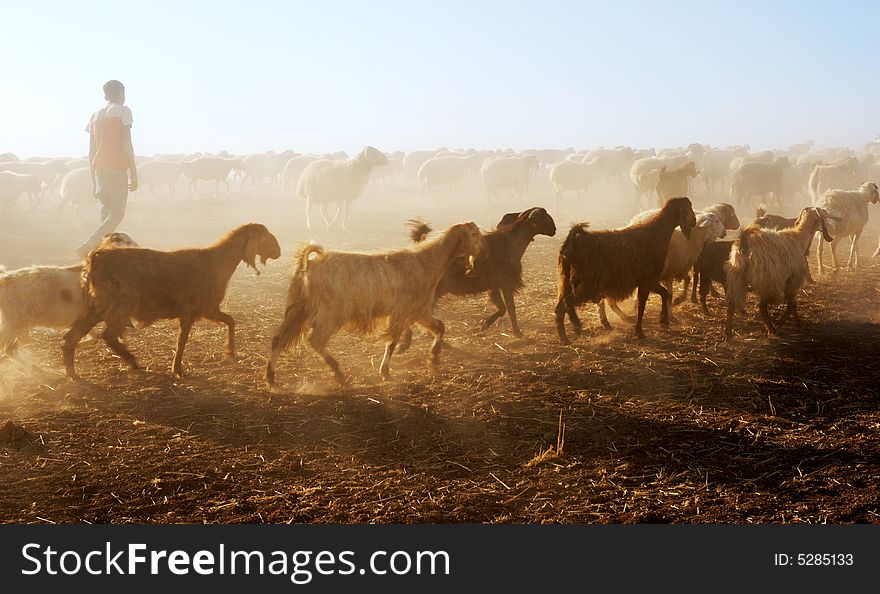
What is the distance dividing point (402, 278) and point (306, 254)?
40.0 inches

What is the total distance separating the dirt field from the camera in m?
4.88

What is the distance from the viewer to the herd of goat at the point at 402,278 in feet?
24.2

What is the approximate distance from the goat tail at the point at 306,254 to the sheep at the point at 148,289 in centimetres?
134

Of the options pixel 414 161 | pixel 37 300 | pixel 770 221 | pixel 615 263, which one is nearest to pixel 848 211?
pixel 770 221

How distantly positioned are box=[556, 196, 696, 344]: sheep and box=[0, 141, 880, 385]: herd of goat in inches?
0.6

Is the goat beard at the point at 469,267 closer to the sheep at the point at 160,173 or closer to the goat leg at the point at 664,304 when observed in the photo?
the goat leg at the point at 664,304

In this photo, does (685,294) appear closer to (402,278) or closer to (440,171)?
(402,278)

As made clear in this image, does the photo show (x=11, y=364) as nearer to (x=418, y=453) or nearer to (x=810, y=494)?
(x=418, y=453)

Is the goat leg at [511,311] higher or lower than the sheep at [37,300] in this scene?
lower

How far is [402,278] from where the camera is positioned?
7719 mm

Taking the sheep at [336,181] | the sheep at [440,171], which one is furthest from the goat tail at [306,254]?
the sheep at [440,171]

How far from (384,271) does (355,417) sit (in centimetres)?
162

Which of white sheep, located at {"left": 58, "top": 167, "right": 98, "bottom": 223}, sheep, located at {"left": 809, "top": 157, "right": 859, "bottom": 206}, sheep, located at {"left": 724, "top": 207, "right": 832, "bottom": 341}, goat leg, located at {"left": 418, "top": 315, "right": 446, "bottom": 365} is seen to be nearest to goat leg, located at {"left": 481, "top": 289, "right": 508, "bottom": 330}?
goat leg, located at {"left": 418, "top": 315, "right": 446, "bottom": 365}

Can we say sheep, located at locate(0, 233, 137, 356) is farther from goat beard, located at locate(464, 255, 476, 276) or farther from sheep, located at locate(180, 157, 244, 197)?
sheep, located at locate(180, 157, 244, 197)
